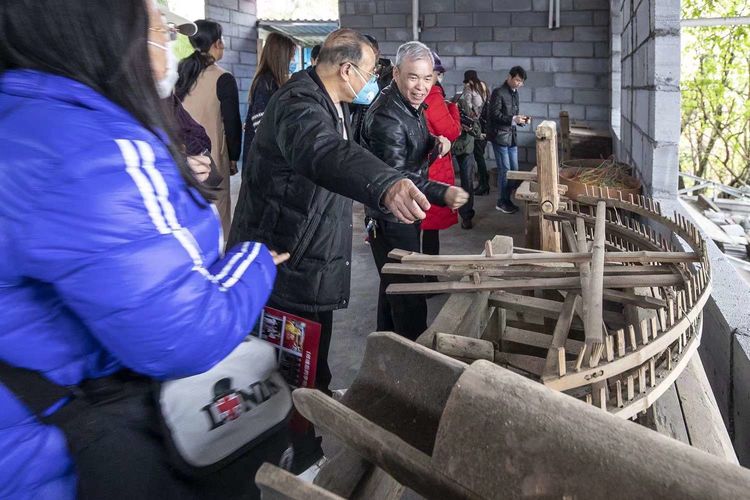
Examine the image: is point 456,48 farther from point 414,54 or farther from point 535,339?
point 535,339

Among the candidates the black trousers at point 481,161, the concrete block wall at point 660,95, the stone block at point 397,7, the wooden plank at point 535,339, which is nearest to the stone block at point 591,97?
the black trousers at point 481,161

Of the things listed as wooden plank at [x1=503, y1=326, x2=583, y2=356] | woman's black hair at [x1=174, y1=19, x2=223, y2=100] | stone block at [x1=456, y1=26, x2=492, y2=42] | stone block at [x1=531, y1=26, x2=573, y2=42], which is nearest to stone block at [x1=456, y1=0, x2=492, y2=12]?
stone block at [x1=456, y1=26, x2=492, y2=42]

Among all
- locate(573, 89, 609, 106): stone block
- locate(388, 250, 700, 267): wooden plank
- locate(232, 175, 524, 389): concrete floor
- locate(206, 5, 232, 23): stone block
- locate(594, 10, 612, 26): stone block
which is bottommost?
locate(232, 175, 524, 389): concrete floor

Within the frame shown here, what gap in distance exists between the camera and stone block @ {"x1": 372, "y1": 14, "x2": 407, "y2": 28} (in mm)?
9180

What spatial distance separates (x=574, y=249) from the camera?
2.13m

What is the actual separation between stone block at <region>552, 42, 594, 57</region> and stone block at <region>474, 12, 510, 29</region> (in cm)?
79

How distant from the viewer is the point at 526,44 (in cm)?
871

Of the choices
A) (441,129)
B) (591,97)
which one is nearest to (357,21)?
(591,97)

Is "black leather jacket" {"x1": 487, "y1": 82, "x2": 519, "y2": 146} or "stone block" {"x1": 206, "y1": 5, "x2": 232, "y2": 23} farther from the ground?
"stone block" {"x1": 206, "y1": 5, "x2": 232, "y2": 23}

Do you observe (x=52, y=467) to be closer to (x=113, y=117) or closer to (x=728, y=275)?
(x=113, y=117)

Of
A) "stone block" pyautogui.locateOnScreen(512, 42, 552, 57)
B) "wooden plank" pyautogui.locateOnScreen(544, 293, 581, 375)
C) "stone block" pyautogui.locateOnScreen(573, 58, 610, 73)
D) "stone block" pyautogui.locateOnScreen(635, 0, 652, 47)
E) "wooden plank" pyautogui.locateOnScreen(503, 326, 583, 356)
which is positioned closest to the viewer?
"wooden plank" pyautogui.locateOnScreen(544, 293, 581, 375)

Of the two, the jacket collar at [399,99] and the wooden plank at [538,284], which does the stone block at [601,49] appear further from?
the wooden plank at [538,284]

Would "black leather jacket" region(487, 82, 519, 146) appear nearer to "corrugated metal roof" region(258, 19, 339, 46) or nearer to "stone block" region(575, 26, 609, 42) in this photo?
"stone block" region(575, 26, 609, 42)

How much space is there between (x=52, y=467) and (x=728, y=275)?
8.08 ft
